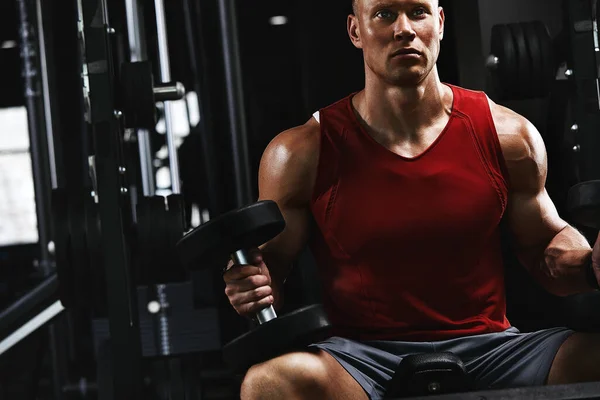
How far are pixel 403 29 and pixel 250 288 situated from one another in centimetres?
60

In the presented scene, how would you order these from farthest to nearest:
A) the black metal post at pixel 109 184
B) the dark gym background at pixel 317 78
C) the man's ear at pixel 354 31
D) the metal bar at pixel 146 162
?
the metal bar at pixel 146 162 → the dark gym background at pixel 317 78 → the black metal post at pixel 109 184 → the man's ear at pixel 354 31

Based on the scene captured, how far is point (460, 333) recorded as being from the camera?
190 centimetres

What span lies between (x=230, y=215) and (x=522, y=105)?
4.22ft

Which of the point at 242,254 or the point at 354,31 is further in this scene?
the point at 354,31

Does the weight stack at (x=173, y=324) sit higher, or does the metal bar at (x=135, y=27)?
the metal bar at (x=135, y=27)

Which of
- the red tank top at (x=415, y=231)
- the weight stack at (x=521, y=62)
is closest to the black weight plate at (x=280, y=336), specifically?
the red tank top at (x=415, y=231)

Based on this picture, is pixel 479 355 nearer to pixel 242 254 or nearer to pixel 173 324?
pixel 242 254

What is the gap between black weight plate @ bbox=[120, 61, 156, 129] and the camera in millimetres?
2350

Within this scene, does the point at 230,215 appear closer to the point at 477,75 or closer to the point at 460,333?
the point at 460,333

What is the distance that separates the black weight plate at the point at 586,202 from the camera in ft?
5.02

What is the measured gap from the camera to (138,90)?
235 cm

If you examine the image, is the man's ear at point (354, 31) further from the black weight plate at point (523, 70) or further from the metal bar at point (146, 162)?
the metal bar at point (146, 162)

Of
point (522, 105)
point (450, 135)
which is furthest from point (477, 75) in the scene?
point (450, 135)

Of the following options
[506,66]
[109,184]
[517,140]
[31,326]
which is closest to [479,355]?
[517,140]
